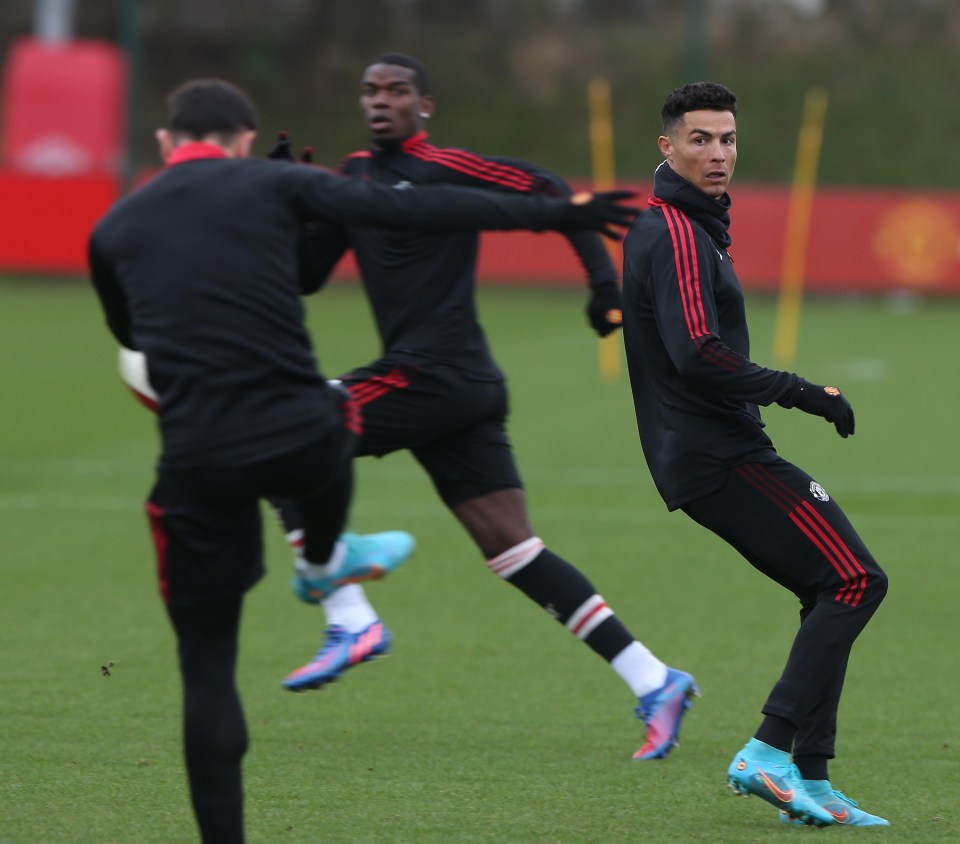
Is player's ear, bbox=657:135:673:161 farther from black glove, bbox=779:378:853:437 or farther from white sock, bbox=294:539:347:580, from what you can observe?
white sock, bbox=294:539:347:580

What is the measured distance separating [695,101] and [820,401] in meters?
1.00

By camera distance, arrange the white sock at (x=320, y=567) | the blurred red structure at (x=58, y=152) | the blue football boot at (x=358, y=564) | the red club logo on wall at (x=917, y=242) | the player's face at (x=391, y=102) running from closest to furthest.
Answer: the white sock at (x=320, y=567), the blue football boot at (x=358, y=564), the player's face at (x=391, y=102), the red club logo on wall at (x=917, y=242), the blurred red structure at (x=58, y=152)

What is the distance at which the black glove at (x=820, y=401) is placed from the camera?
15.9 feet

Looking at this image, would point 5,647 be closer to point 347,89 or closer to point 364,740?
point 364,740

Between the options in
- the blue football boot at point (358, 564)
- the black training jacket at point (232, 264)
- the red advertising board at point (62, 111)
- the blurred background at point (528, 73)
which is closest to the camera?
the black training jacket at point (232, 264)

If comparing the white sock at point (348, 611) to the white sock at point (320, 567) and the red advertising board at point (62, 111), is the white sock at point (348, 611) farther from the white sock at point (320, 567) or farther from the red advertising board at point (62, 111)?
the red advertising board at point (62, 111)

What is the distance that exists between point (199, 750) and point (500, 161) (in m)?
2.60

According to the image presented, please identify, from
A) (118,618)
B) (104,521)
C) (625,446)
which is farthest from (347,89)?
(118,618)

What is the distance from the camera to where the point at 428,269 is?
20.3ft

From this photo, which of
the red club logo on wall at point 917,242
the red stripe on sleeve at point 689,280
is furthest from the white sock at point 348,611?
the red club logo on wall at point 917,242

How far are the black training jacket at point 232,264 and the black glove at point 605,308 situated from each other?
1.44 metres

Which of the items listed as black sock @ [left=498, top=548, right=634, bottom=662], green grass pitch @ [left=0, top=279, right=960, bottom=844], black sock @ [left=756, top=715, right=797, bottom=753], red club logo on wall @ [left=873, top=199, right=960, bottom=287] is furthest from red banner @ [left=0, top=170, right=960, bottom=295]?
black sock @ [left=756, top=715, right=797, bottom=753]

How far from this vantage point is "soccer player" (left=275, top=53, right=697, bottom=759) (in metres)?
5.97

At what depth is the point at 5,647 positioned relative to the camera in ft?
24.2
